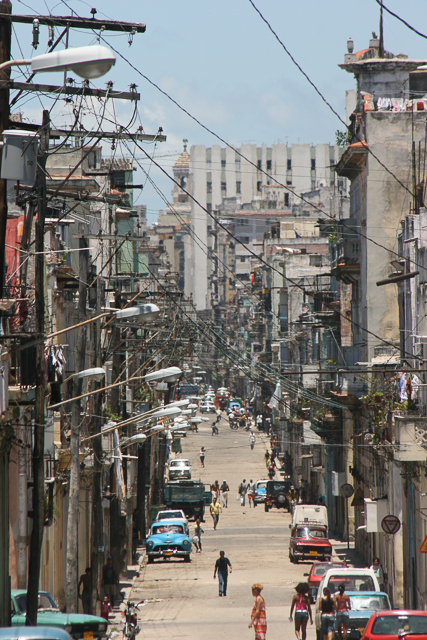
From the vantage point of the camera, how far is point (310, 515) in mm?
45438

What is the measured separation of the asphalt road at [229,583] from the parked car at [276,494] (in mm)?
578

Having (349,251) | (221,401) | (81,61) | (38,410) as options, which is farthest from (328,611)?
(221,401)

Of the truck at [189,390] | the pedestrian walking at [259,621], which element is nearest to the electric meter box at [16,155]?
the pedestrian walking at [259,621]

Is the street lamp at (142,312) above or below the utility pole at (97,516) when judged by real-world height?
above

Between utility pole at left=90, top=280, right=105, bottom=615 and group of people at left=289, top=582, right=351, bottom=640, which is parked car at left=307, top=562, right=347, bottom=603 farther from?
utility pole at left=90, top=280, right=105, bottom=615

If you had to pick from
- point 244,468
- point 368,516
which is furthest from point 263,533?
point 244,468

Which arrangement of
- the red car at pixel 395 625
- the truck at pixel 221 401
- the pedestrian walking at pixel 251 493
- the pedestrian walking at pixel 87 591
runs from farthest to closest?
1. the truck at pixel 221 401
2. the pedestrian walking at pixel 251 493
3. the pedestrian walking at pixel 87 591
4. the red car at pixel 395 625

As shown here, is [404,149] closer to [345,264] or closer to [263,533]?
[345,264]

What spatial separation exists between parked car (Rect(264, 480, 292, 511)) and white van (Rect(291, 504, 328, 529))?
50.9ft

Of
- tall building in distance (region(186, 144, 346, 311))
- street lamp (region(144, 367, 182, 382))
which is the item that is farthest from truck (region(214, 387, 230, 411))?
street lamp (region(144, 367, 182, 382))

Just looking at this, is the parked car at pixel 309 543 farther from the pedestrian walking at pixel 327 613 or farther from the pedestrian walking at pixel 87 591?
the pedestrian walking at pixel 327 613

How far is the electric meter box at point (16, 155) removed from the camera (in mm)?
14242

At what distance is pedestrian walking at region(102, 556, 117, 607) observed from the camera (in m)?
32.0

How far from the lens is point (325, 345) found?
58594 millimetres
